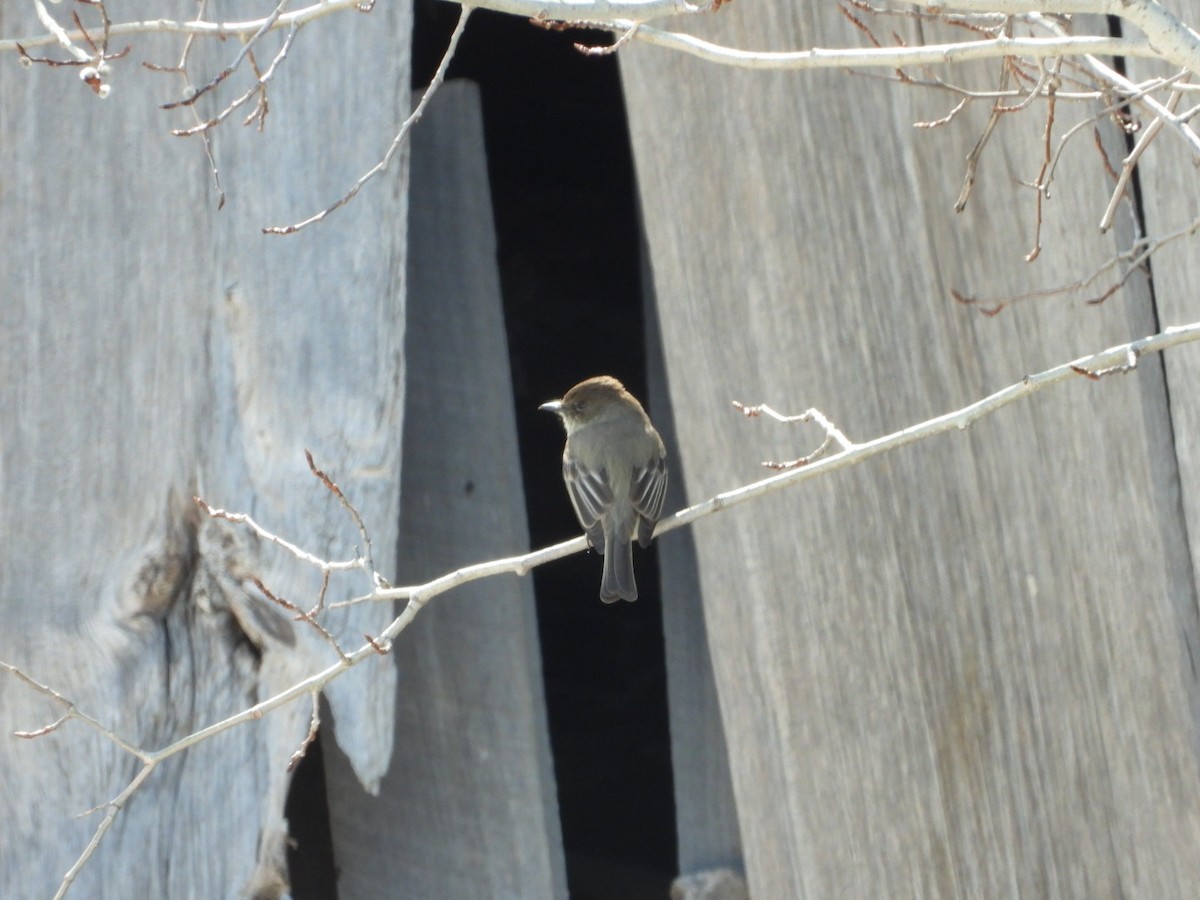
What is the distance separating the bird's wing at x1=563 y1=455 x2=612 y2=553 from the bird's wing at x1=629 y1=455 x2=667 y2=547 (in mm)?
96

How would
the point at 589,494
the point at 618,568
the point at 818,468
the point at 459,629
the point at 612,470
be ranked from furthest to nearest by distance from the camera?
1. the point at 612,470
2. the point at 589,494
3. the point at 618,568
4. the point at 459,629
5. the point at 818,468

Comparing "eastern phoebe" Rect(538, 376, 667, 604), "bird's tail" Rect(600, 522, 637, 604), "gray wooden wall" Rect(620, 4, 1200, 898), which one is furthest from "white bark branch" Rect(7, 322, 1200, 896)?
"eastern phoebe" Rect(538, 376, 667, 604)

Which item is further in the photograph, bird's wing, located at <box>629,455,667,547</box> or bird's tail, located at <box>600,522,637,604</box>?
bird's wing, located at <box>629,455,667,547</box>

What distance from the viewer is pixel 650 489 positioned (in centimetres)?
488

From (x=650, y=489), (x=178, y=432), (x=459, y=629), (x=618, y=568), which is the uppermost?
(x=178, y=432)

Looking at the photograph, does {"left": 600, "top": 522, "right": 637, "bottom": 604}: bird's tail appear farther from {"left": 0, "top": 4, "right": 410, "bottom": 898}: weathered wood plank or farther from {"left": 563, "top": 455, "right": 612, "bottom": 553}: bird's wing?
{"left": 0, "top": 4, "right": 410, "bottom": 898}: weathered wood plank

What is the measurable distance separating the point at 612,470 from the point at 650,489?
0.21 m

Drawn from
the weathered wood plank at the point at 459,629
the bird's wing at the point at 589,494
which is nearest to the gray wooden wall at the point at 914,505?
the weathered wood plank at the point at 459,629

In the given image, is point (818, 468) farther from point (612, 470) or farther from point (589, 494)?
point (612, 470)

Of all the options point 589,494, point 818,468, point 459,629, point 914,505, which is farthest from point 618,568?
point 818,468

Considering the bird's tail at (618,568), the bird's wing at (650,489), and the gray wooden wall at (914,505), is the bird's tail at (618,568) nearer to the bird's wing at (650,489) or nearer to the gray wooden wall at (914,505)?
the bird's wing at (650,489)

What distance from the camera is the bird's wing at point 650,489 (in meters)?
4.72

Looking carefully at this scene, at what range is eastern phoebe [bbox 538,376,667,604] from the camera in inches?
179

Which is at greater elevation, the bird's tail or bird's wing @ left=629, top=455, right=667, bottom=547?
bird's wing @ left=629, top=455, right=667, bottom=547
